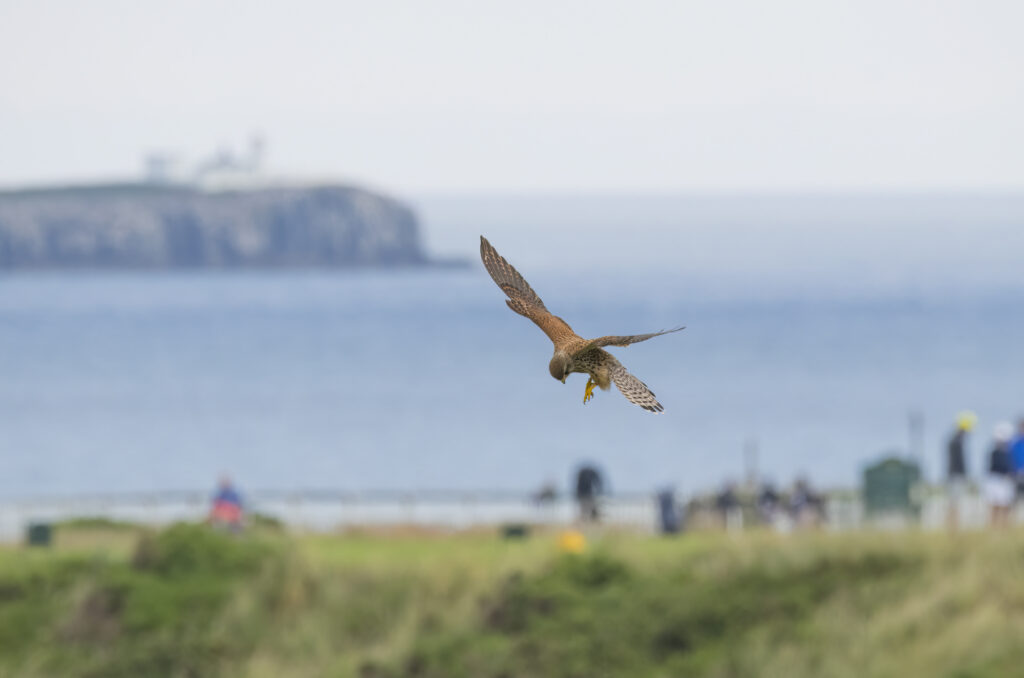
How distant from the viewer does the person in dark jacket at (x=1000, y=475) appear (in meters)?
24.4

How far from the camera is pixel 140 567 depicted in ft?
103

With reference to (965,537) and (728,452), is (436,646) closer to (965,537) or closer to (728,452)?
(965,537)

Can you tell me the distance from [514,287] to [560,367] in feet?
3.44

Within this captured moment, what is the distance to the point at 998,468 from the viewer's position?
2473 centimetres

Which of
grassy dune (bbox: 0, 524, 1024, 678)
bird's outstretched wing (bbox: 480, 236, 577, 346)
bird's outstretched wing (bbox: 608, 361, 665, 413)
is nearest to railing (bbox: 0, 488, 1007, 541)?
grassy dune (bbox: 0, 524, 1024, 678)

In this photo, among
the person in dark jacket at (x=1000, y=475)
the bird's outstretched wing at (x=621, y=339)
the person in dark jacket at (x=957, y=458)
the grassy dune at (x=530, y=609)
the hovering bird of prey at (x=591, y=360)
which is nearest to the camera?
the bird's outstretched wing at (x=621, y=339)

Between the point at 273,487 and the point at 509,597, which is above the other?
the point at 509,597

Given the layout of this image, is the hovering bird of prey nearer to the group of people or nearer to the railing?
the group of people

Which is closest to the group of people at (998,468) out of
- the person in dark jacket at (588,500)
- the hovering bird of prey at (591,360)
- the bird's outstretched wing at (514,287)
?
the person in dark jacket at (588,500)

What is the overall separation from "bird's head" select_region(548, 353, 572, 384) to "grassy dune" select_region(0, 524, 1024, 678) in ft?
84.5

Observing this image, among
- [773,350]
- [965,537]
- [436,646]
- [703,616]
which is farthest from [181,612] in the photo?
[773,350]

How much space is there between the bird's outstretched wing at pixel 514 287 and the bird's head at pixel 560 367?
19.0 inches

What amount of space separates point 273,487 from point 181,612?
68.9 meters

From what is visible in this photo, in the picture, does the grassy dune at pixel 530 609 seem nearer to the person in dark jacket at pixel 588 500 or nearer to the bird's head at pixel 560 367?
the person in dark jacket at pixel 588 500
